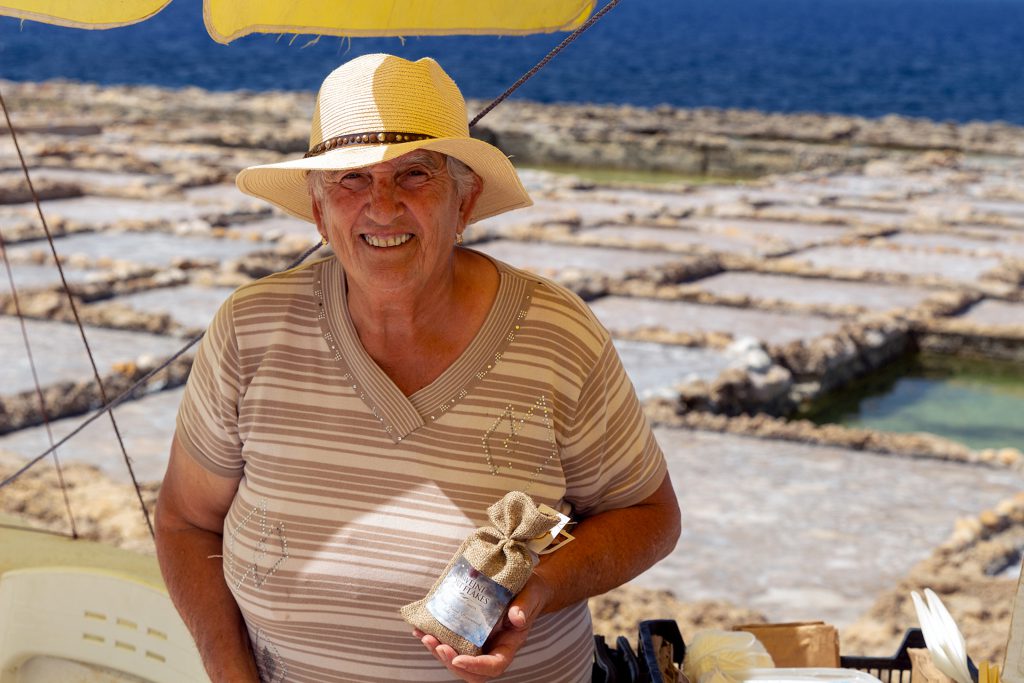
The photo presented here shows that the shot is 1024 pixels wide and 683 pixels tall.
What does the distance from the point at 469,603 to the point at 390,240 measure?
0.52m

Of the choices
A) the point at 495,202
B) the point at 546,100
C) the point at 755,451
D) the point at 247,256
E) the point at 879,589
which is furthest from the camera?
the point at 546,100

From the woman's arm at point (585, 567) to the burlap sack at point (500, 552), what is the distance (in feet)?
0.06

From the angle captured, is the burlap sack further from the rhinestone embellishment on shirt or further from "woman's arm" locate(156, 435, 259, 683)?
"woman's arm" locate(156, 435, 259, 683)

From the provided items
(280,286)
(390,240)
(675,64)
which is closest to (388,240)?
(390,240)

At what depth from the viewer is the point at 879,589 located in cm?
392

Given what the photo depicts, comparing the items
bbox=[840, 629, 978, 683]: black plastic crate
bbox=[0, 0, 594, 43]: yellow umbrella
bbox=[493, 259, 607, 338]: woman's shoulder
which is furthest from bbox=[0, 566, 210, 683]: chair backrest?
bbox=[840, 629, 978, 683]: black plastic crate

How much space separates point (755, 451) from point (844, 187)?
8.47m

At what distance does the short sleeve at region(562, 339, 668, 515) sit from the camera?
2045 mm

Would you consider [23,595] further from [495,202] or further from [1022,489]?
[1022,489]

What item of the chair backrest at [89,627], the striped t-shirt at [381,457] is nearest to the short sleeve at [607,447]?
the striped t-shirt at [381,457]

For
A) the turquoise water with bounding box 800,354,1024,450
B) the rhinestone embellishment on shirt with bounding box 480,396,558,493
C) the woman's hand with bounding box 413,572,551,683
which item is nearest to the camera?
the woman's hand with bounding box 413,572,551,683

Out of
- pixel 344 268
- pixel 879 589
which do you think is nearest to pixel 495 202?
pixel 344 268

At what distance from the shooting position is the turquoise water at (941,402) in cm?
628

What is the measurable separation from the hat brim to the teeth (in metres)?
0.11
